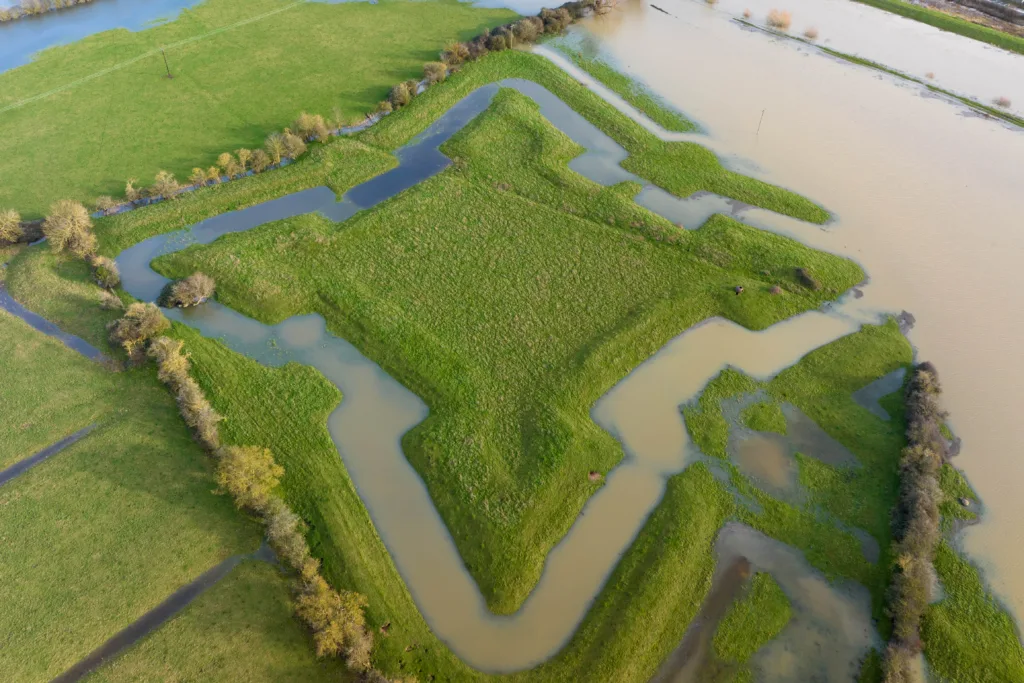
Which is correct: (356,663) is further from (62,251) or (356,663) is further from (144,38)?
(144,38)

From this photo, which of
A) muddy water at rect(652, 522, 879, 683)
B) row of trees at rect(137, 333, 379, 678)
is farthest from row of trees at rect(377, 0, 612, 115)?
muddy water at rect(652, 522, 879, 683)

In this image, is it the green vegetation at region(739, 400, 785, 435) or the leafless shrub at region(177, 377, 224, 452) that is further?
the green vegetation at region(739, 400, 785, 435)

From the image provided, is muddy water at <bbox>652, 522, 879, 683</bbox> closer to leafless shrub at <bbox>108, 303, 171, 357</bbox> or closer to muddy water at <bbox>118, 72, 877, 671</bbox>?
muddy water at <bbox>118, 72, 877, 671</bbox>

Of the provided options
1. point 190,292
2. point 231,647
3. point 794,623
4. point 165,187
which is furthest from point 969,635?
point 165,187

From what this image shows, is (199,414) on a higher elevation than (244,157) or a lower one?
lower

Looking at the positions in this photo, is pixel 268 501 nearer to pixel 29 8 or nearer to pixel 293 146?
pixel 293 146

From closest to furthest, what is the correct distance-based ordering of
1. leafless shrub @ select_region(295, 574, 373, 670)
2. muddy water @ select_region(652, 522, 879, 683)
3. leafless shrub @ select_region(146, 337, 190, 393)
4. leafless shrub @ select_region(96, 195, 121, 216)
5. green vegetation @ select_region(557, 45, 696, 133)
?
leafless shrub @ select_region(295, 574, 373, 670), muddy water @ select_region(652, 522, 879, 683), leafless shrub @ select_region(146, 337, 190, 393), leafless shrub @ select_region(96, 195, 121, 216), green vegetation @ select_region(557, 45, 696, 133)

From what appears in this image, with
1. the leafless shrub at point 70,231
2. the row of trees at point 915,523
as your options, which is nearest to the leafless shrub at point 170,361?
the leafless shrub at point 70,231
